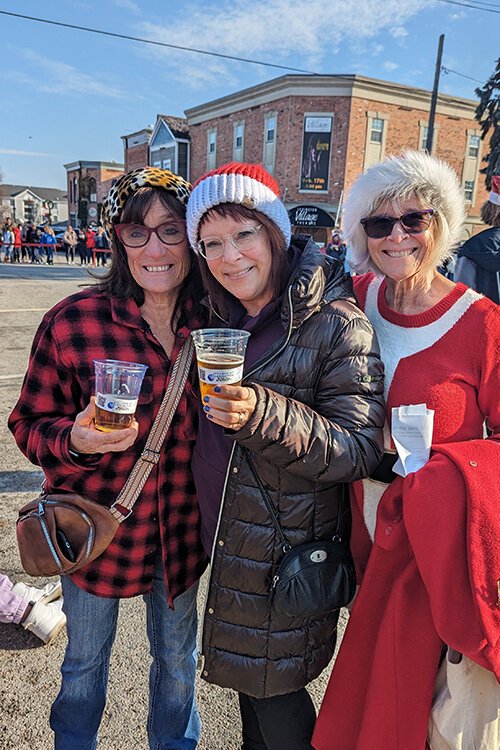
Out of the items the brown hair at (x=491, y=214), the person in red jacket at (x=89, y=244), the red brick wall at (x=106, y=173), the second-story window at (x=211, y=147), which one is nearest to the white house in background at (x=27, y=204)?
the red brick wall at (x=106, y=173)

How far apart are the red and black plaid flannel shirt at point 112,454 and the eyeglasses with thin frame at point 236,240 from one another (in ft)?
0.98

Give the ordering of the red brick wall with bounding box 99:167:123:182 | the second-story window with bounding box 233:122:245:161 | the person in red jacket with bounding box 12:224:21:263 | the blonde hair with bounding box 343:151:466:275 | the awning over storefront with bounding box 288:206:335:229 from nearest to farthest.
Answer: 1. the blonde hair with bounding box 343:151:466:275
2. the person in red jacket with bounding box 12:224:21:263
3. the awning over storefront with bounding box 288:206:335:229
4. the second-story window with bounding box 233:122:245:161
5. the red brick wall with bounding box 99:167:123:182

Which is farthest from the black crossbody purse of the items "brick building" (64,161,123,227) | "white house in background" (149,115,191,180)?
"brick building" (64,161,123,227)

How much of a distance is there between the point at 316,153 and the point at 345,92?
10.5ft

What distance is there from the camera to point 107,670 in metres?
2.04

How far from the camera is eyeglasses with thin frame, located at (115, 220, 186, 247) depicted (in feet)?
6.23

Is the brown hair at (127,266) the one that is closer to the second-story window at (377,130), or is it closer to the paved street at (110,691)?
the paved street at (110,691)

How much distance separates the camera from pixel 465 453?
1.54m

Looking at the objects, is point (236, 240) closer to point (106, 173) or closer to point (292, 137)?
point (292, 137)

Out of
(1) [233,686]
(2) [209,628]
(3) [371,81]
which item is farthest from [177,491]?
(3) [371,81]

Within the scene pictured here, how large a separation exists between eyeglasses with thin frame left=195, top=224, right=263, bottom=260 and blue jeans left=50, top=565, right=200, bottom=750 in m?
1.23

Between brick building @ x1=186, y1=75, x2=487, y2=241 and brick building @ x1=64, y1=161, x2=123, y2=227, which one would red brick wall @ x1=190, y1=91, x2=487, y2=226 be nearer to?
brick building @ x1=186, y1=75, x2=487, y2=241

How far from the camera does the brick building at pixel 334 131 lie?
1054 inches

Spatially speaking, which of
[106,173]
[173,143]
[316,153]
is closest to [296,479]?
[316,153]
